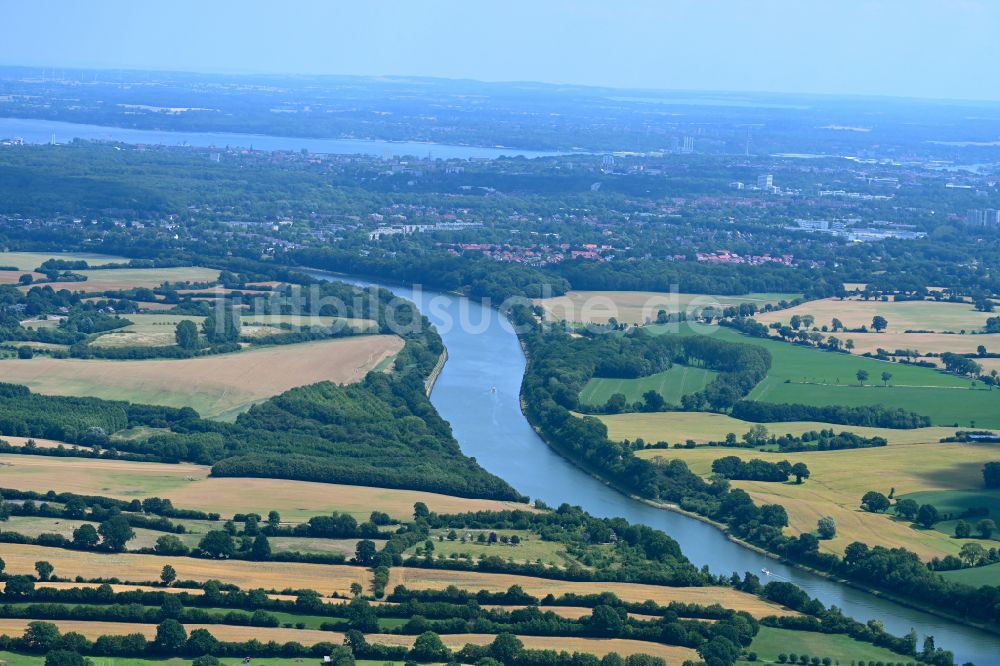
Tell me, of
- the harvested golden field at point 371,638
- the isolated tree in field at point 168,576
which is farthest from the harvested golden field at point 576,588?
the isolated tree in field at point 168,576

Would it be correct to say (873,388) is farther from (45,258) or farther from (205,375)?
(45,258)

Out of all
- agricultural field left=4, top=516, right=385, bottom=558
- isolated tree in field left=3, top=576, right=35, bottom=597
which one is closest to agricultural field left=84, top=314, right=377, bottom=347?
agricultural field left=4, top=516, right=385, bottom=558

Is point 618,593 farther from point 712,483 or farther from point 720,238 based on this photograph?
point 720,238

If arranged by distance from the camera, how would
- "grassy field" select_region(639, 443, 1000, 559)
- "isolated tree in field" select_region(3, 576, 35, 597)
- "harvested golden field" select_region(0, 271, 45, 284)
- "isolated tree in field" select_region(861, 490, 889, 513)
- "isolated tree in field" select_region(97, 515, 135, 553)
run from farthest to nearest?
"harvested golden field" select_region(0, 271, 45, 284)
"isolated tree in field" select_region(861, 490, 889, 513)
"grassy field" select_region(639, 443, 1000, 559)
"isolated tree in field" select_region(97, 515, 135, 553)
"isolated tree in field" select_region(3, 576, 35, 597)

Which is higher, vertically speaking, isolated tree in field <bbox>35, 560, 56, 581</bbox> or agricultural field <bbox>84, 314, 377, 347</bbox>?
isolated tree in field <bbox>35, 560, 56, 581</bbox>

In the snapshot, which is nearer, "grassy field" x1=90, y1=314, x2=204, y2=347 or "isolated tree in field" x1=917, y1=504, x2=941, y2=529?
"isolated tree in field" x1=917, y1=504, x2=941, y2=529

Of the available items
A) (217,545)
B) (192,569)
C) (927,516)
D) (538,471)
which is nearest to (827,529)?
(927,516)

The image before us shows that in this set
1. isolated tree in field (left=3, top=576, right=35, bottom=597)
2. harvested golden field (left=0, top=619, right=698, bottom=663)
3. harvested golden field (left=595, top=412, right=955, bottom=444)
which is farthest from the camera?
harvested golden field (left=595, top=412, right=955, bottom=444)

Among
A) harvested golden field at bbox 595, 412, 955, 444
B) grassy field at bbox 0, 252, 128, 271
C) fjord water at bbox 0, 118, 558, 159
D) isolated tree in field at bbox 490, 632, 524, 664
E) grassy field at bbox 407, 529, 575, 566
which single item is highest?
isolated tree in field at bbox 490, 632, 524, 664

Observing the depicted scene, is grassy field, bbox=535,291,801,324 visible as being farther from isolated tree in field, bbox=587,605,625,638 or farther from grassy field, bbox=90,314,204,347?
isolated tree in field, bbox=587,605,625,638
